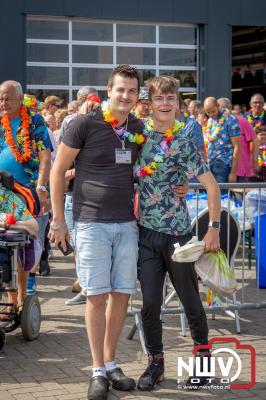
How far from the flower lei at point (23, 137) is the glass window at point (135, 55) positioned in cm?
1227

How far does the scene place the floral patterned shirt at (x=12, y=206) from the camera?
19.1ft

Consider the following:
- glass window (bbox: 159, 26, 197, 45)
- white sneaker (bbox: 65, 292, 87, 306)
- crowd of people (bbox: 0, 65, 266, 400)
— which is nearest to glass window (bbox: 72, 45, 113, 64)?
glass window (bbox: 159, 26, 197, 45)

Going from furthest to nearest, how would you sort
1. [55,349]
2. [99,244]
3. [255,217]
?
[255,217], [55,349], [99,244]

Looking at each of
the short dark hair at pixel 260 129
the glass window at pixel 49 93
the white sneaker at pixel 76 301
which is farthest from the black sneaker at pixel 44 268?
the glass window at pixel 49 93

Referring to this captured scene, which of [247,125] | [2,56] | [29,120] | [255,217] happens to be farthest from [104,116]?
[2,56]

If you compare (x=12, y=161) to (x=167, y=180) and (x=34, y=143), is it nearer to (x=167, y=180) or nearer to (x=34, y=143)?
(x=34, y=143)

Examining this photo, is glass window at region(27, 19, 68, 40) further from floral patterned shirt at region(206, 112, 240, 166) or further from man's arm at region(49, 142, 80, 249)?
man's arm at region(49, 142, 80, 249)

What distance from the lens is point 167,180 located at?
4816mm

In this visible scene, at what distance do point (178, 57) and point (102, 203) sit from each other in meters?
14.6

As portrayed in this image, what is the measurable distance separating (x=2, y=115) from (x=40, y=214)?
0.87 metres

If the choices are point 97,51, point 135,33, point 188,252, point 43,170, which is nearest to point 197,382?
point 188,252

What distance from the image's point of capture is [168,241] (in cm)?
484

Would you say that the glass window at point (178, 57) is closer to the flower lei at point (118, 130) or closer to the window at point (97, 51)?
the window at point (97, 51)

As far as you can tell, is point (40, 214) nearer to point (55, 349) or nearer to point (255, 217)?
point (55, 349)
